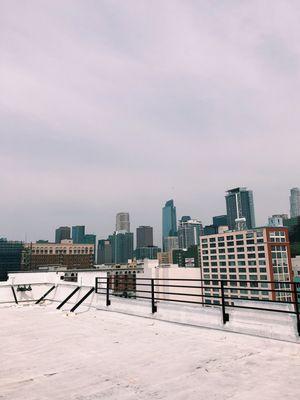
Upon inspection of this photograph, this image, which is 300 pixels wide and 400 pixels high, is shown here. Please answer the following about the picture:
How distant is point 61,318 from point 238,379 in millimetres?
9396

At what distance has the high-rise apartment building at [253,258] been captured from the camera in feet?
492

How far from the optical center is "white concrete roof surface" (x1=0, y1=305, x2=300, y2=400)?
5.21 meters

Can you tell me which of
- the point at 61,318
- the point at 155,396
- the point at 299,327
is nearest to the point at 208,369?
the point at 155,396

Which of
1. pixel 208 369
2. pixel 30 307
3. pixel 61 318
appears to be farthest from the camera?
pixel 30 307

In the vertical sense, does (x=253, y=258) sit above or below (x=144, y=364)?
above

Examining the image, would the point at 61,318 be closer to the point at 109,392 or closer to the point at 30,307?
the point at 30,307

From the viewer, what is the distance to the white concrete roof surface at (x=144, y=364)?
5215mm

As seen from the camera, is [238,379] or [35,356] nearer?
[238,379]

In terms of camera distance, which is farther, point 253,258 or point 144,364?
point 253,258

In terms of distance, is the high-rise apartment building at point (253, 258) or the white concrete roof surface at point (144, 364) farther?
the high-rise apartment building at point (253, 258)

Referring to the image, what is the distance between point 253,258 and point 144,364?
159 meters

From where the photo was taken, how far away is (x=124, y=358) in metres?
7.21

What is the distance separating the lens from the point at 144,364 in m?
6.72

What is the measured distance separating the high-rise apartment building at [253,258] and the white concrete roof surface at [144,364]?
142351mm
